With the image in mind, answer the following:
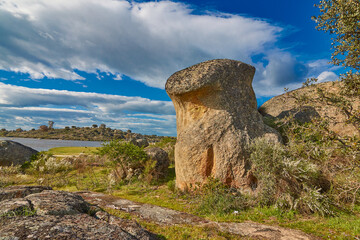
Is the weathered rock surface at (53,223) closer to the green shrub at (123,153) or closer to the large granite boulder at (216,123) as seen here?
the large granite boulder at (216,123)

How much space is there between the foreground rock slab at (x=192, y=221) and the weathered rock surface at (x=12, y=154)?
18.3 meters

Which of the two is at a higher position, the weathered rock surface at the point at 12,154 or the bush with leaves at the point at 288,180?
the bush with leaves at the point at 288,180

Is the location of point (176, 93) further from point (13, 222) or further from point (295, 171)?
point (13, 222)

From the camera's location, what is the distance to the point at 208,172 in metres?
11.9

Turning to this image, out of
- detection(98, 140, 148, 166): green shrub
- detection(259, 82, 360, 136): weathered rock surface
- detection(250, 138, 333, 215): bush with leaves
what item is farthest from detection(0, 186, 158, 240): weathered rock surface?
detection(259, 82, 360, 136): weathered rock surface

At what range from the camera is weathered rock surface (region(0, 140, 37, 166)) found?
23250mm

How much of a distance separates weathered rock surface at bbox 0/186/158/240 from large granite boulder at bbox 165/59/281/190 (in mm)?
7259

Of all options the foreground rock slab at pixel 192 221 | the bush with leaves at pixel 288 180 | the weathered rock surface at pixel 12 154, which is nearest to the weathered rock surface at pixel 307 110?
the bush with leaves at pixel 288 180

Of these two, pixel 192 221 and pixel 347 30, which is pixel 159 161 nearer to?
pixel 192 221

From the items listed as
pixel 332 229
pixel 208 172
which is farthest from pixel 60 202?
pixel 332 229

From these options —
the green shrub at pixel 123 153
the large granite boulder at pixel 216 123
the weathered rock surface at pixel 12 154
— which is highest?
the large granite boulder at pixel 216 123

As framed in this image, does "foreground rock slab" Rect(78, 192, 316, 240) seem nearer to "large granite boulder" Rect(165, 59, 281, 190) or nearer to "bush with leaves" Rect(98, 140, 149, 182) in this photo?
"large granite boulder" Rect(165, 59, 281, 190)

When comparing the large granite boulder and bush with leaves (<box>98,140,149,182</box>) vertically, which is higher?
the large granite boulder

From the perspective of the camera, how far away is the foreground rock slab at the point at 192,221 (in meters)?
6.79
